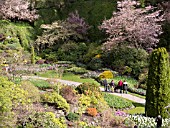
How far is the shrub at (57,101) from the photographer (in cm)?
1702

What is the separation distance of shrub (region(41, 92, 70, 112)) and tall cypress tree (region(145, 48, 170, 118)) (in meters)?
4.41

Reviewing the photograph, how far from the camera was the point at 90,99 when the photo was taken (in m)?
18.4

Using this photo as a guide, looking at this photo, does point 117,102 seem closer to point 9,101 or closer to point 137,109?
point 137,109

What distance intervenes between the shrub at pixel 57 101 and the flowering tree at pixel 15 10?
25.7 meters

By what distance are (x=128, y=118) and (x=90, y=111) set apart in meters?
1.96

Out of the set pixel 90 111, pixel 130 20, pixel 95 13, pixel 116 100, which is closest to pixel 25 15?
pixel 95 13

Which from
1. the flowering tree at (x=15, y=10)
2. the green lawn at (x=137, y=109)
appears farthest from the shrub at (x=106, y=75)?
the flowering tree at (x=15, y=10)

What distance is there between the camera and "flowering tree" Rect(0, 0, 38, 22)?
135ft

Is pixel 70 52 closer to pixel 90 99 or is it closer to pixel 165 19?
pixel 165 19

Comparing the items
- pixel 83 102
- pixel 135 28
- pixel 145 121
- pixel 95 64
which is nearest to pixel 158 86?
pixel 145 121

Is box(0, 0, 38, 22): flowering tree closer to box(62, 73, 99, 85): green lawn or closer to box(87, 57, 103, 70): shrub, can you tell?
box(87, 57, 103, 70): shrub

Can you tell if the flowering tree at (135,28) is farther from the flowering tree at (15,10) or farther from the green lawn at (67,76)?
the flowering tree at (15,10)

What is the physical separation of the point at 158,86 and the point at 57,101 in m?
5.40

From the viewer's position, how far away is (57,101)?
673 inches
